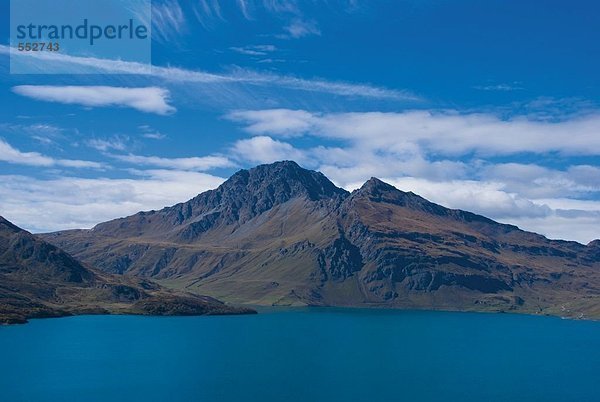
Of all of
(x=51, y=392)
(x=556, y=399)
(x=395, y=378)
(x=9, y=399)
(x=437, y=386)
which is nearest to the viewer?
(x=9, y=399)

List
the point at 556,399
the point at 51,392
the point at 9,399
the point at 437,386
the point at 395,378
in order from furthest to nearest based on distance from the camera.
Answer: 1. the point at 395,378
2. the point at 437,386
3. the point at 556,399
4. the point at 51,392
5. the point at 9,399

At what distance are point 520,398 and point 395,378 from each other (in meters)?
38.5

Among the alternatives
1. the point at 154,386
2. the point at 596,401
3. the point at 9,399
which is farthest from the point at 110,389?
the point at 596,401

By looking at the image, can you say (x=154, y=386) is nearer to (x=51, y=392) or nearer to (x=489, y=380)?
(x=51, y=392)

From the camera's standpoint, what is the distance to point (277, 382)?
18362 centimetres

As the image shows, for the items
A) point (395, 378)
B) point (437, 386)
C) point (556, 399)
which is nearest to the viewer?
point (556, 399)

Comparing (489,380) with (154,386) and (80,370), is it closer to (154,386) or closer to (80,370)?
(154,386)

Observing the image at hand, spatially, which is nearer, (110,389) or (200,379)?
(110,389)

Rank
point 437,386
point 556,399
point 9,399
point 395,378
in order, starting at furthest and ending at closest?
point 395,378, point 437,386, point 556,399, point 9,399

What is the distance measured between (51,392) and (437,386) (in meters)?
104

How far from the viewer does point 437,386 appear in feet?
606

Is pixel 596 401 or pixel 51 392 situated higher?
pixel 51 392

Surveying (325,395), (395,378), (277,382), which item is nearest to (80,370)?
(277,382)

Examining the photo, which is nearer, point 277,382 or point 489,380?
point 277,382
